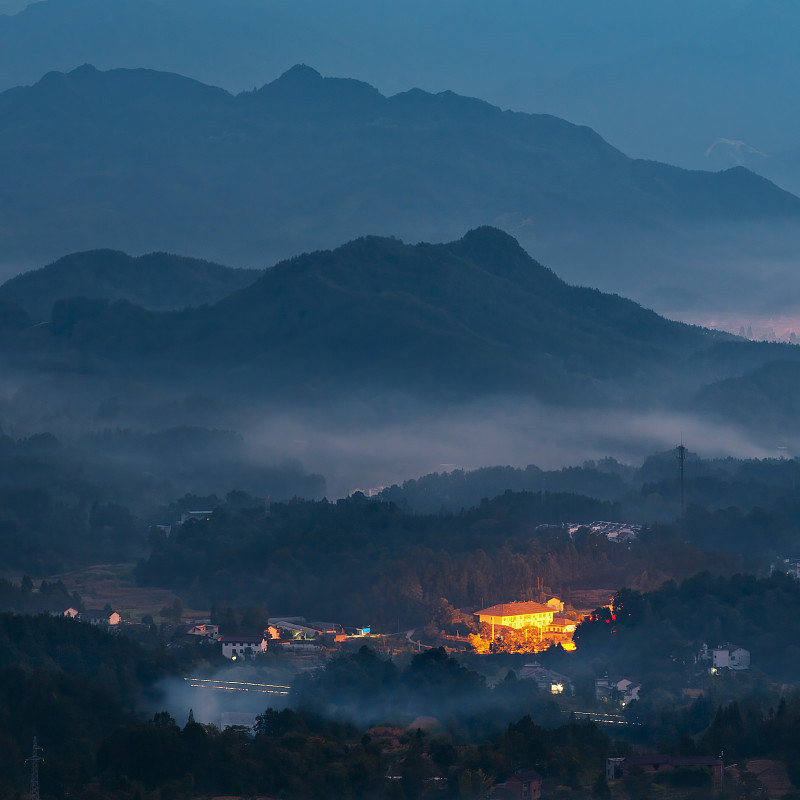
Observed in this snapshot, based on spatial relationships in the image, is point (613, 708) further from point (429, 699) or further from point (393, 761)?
point (393, 761)

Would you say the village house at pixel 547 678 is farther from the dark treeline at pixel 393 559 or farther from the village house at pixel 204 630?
the dark treeline at pixel 393 559

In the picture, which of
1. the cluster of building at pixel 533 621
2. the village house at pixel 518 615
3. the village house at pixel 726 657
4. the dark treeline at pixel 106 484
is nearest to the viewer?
the village house at pixel 726 657

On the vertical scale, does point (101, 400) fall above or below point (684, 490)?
above

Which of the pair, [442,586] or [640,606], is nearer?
[640,606]

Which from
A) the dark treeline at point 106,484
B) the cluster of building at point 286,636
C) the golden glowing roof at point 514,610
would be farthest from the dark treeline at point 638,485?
the cluster of building at point 286,636

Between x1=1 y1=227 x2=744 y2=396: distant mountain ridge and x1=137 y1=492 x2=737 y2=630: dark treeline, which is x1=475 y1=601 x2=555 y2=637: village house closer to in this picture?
x1=137 y1=492 x2=737 y2=630: dark treeline

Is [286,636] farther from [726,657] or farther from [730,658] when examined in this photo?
[730,658]

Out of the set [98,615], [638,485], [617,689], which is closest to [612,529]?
[98,615]

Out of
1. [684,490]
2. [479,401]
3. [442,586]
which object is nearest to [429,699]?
[442,586]
